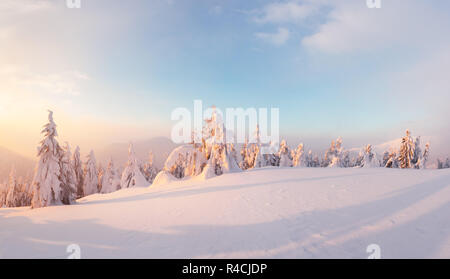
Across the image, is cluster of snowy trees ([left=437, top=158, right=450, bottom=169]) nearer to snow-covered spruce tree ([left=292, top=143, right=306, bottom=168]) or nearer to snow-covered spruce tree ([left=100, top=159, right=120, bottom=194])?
snow-covered spruce tree ([left=292, top=143, right=306, bottom=168])

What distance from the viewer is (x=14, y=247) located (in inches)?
219

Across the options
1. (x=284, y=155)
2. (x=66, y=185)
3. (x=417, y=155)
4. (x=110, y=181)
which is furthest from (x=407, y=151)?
(x=110, y=181)

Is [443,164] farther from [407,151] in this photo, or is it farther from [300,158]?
[300,158]

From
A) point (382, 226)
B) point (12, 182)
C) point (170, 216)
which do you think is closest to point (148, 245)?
point (170, 216)

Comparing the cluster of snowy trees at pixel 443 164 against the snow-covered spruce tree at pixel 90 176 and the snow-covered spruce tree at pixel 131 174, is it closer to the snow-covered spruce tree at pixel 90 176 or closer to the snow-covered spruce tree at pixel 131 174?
the snow-covered spruce tree at pixel 131 174

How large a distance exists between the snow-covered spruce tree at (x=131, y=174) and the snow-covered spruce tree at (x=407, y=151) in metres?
44.8

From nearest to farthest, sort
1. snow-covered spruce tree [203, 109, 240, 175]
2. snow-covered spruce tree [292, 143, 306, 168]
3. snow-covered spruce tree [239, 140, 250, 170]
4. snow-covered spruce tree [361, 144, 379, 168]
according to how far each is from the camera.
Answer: snow-covered spruce tree [203, 109, 240, 175] < snow-covered spruce tree [361, 144, 379, 168] < snow-covered spruce tree [292, 143, 306, 168] < snow-covered spruce tree [239, 140, 250, 170]

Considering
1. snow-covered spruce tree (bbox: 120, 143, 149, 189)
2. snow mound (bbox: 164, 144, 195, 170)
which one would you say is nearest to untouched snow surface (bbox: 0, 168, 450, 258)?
snow mound (bbox: 164, 144, 195, 170)

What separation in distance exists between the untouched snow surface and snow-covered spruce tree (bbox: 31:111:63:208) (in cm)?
364

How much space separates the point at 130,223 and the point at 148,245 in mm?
2479

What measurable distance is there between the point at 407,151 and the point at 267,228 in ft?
125

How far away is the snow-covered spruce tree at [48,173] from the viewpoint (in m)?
11.4

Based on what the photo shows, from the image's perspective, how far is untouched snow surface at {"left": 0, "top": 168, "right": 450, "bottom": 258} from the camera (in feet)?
14.5
